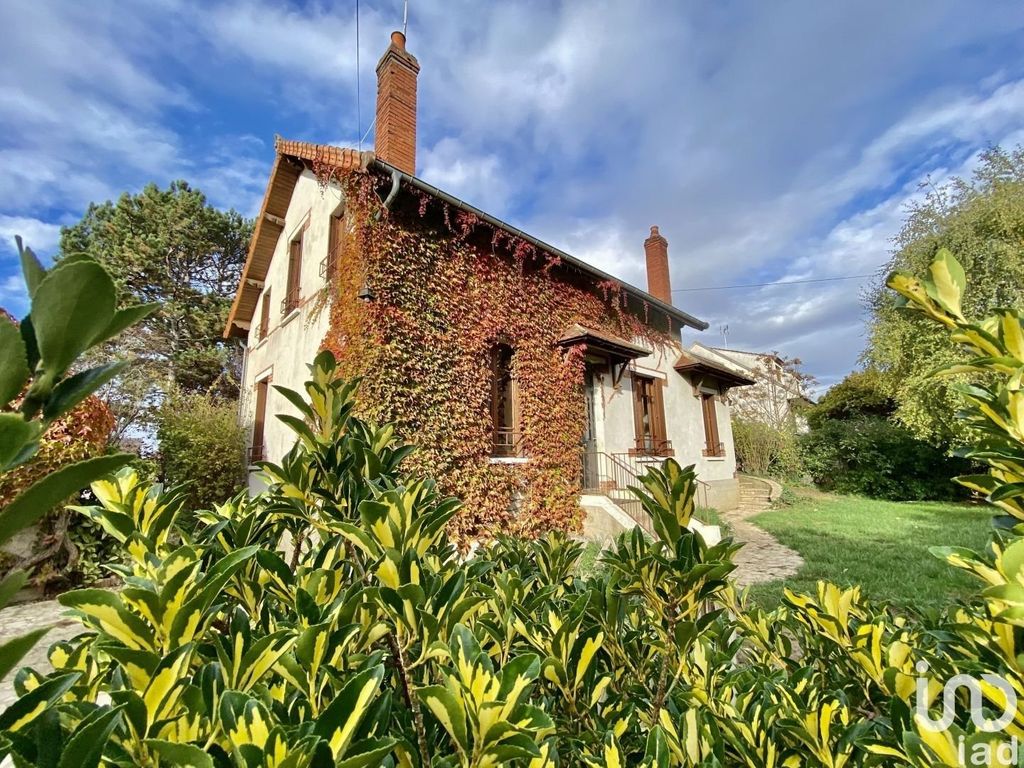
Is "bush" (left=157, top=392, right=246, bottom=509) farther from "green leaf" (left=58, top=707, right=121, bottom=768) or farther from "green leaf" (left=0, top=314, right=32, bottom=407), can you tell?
"green leaf" (left=0, top=314, right=32, bottom=407)

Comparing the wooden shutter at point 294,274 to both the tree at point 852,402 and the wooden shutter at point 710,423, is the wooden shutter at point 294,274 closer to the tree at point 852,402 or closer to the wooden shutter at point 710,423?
the wooden shutter at point 710,423

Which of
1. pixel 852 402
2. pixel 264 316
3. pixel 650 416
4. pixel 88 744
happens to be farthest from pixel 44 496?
pixel 852 402

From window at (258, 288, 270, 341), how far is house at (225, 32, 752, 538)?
0.10 metres

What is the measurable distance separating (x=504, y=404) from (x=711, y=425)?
8.45 metres

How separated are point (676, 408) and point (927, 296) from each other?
39.3 feet

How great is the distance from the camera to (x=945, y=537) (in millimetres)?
8664

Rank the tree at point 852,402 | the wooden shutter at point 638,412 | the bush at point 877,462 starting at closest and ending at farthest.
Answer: the wooden shutter at point 638,412 < the bush at point 877,462 < the tree at point 852,402

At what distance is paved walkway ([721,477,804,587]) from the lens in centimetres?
655

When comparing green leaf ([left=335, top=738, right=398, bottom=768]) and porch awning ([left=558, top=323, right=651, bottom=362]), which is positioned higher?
porch awning ([left=558, top=323, right=651, bottom=362])

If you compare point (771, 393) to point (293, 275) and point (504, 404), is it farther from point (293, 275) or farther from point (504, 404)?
point (293, 275)

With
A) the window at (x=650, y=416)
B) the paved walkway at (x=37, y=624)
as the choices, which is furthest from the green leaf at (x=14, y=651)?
the window at (x=650, y=416)

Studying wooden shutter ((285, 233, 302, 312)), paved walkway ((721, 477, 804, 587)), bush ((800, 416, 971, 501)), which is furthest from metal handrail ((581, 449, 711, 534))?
bush ((800, 416, 971, 501))

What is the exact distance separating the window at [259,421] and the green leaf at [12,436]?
11383 millimetres

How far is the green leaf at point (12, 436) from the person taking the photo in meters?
0.43
